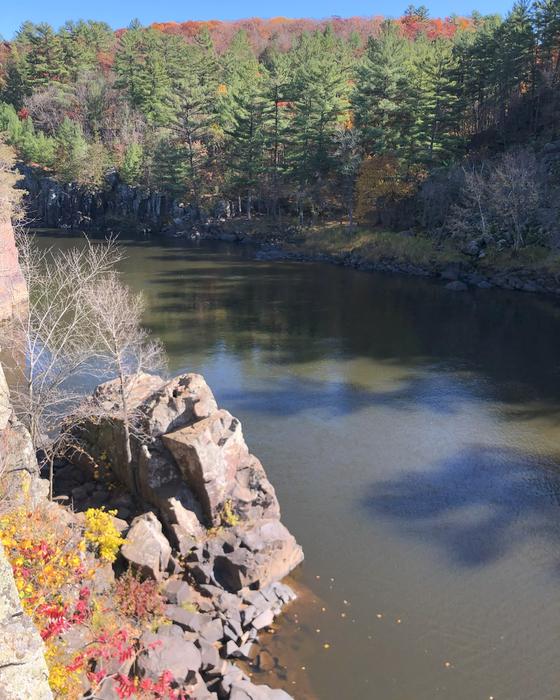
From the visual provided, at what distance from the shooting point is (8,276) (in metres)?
36.1

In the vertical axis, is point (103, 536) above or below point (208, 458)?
below

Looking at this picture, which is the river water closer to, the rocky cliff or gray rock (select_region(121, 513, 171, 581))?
gray rock (select_region(121, 513, 171, 581))

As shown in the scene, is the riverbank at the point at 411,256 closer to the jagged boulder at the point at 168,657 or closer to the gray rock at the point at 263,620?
the gray rock at the point at 263,620

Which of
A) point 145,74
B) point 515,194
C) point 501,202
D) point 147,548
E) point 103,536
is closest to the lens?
point 103,536

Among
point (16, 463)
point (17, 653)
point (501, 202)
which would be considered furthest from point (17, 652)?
point (501, 202)

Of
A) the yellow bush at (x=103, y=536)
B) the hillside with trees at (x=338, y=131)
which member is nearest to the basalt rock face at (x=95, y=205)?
the hillside with trees at (x=338, y=131)

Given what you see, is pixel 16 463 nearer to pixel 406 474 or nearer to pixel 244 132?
pixel 406 474

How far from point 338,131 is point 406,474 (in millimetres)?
48807

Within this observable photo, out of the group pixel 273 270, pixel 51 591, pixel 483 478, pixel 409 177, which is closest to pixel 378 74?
pixel 409 177

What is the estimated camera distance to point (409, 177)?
190 ft

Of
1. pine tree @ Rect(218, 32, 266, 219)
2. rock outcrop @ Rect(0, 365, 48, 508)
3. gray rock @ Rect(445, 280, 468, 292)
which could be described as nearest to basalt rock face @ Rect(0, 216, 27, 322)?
rock outcrop @ Rect(0, 365, 48, 508)

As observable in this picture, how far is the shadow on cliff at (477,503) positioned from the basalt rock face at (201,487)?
12.6ft

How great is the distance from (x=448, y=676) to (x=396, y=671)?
1.07 m

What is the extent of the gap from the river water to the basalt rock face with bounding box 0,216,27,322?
839 cm
